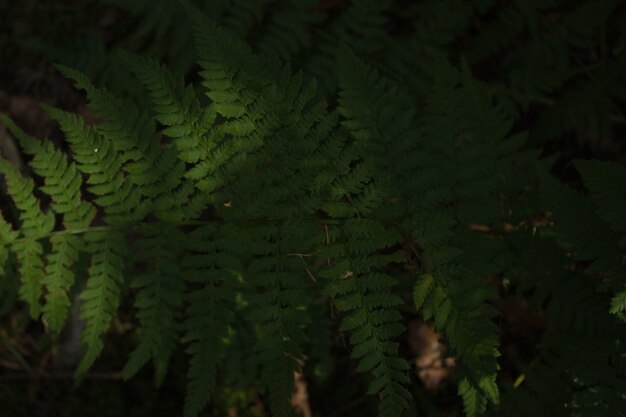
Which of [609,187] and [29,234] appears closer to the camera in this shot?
[609,187]

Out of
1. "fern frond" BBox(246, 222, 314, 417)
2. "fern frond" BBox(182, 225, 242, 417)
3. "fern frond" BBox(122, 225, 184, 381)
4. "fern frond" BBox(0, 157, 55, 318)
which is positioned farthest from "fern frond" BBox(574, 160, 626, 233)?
"fern frond" BBox(0, 157, 55, 318)

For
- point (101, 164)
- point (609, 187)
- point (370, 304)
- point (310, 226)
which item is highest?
point (609, 187)

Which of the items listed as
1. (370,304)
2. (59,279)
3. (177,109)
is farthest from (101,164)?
(370,304)

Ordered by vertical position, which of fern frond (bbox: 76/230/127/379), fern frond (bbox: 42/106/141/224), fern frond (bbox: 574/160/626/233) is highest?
fern frond (bbox: 574/160/626/233)

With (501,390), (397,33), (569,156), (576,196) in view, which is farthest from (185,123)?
(569,156)

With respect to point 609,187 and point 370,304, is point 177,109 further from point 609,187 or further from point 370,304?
point 609,187

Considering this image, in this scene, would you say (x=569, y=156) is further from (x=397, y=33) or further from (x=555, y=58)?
(x=397, y=33)

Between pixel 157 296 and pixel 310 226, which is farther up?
→ pixel 310 226

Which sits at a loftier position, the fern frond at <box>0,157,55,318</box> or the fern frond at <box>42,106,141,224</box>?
the fern frond at <box>42,106,141,224</box>

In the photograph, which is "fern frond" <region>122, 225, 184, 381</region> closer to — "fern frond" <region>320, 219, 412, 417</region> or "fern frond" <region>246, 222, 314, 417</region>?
"fern frond" <region>246, 222, 314, 417</region>

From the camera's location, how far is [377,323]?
2.17 metres

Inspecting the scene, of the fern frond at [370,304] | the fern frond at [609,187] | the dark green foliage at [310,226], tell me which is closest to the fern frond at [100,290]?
the dark green foliage at [310,226]

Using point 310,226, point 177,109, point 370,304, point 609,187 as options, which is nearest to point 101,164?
point 177,109

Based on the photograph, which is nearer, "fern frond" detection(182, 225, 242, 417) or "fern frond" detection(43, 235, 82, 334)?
"fern frond" detection(182, 225, 242, 417)
